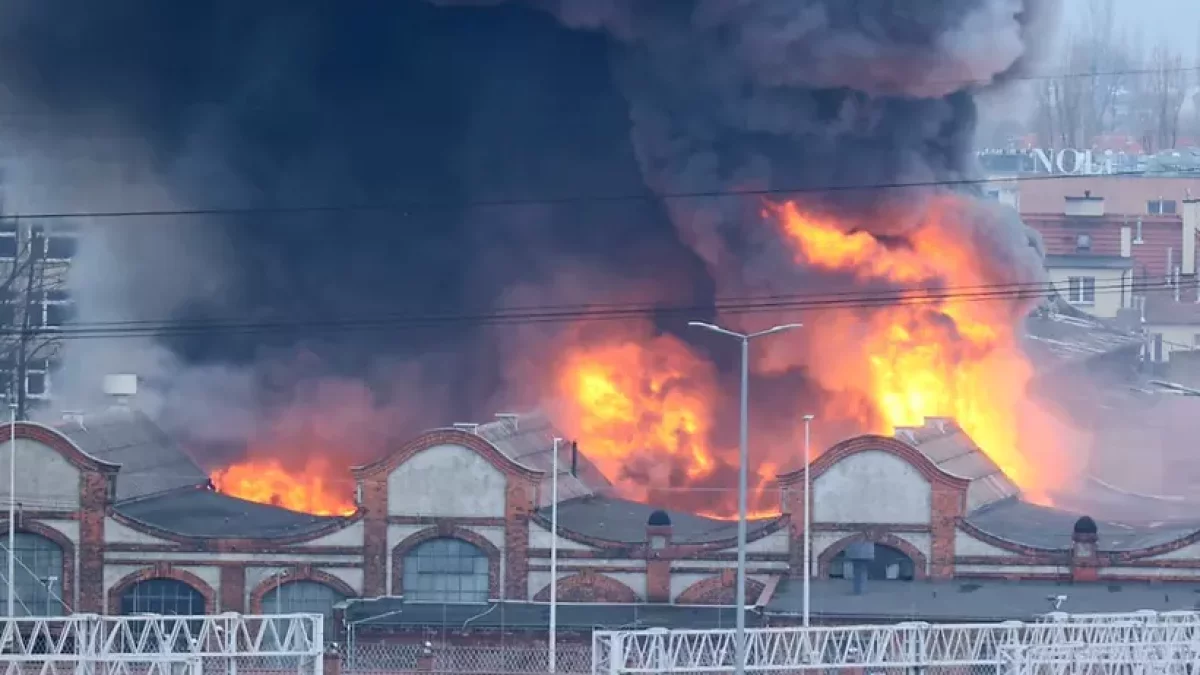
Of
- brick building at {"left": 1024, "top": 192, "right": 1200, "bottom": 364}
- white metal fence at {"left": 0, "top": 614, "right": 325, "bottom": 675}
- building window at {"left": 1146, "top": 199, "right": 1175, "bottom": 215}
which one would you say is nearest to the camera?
white metal fence at {"left": 0, "top": 614, "right": 325, "bottom": 675}

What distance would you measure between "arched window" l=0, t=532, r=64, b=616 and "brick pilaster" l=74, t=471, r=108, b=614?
66 centimetres

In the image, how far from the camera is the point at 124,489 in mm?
67875

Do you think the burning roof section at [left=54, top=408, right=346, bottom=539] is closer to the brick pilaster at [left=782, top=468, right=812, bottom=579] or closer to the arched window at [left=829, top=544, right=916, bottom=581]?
the brick pilaster at [left=782, top=468, right=812, bottom=579]

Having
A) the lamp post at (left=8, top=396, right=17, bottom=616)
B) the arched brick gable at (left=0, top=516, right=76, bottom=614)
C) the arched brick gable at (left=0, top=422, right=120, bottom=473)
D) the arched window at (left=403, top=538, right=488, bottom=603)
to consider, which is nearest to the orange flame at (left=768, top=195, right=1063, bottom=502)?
the arched window at (left=403, top=538, right=488, bottom=603)

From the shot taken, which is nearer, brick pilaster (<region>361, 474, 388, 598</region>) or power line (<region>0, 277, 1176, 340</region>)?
brick pilaster (<region>361, 474, 388, 598</region>)

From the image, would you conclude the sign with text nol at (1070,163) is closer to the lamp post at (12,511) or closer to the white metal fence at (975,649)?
the lamp post at (12,511)

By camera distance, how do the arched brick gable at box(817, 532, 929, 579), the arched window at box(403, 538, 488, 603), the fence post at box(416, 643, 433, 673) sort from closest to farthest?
the fence post at box(416, 643, 433, 673) → the arched brick gable at box(817, 532, 929, 579) → the arched window at box(403, 538, 488, 603)

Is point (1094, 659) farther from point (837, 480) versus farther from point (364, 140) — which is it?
point (364, 140)

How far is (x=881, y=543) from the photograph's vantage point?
6216cm

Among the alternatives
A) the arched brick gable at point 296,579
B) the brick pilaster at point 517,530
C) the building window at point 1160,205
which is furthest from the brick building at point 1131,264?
the arched brick gable at point 296,579

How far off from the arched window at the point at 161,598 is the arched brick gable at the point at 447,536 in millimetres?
4957

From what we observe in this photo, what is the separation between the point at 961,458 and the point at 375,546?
706 inches

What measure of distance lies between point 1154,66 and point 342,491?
107 meters

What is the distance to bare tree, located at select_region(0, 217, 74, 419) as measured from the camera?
89.9 metres
